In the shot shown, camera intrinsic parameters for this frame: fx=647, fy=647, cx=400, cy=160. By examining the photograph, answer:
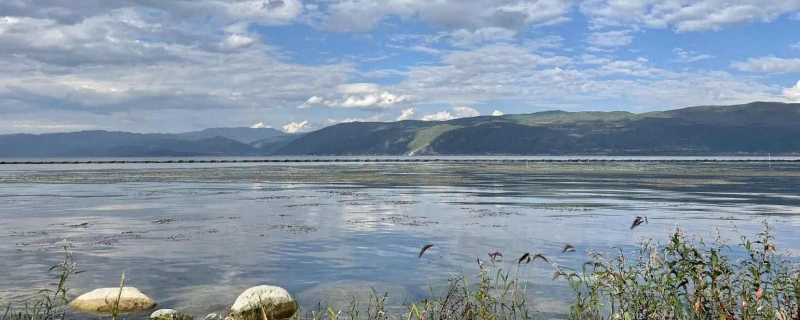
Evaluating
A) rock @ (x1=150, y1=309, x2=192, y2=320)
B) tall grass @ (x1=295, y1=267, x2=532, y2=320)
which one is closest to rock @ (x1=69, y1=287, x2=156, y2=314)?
rock @ (x1=150, y1=309, x2=192, y2=320)

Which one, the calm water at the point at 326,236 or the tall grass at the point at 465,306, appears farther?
the calm water at the point at 326,236

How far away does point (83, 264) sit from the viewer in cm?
2195

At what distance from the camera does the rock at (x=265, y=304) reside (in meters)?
14.8

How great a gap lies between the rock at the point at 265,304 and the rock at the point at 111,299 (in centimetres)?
257

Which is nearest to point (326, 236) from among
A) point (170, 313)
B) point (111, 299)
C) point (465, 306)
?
point (111, 299)

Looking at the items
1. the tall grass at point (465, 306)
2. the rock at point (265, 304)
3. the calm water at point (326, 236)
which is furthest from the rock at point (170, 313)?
the tall grass at point (465, 306)

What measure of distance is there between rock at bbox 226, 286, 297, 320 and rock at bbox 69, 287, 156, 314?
2572 mm

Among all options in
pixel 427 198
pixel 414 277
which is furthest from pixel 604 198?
pixel 414 277

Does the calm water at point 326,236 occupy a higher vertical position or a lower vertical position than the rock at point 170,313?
lower

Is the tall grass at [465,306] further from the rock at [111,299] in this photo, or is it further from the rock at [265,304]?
the rock at [111,299]

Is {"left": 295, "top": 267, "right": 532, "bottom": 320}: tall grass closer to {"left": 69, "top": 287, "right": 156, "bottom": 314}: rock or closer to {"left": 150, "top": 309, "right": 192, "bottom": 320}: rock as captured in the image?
{"left": 150, "top": 309, "right": 192, "bottom": 320}: rock

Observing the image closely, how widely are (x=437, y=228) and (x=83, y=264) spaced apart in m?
Result: 15.9

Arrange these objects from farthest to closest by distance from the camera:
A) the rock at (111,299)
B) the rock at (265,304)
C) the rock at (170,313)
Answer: the rock at (111,299), the rock at (265,304), the rock at (170,313)

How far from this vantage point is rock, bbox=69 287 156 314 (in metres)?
15.7
